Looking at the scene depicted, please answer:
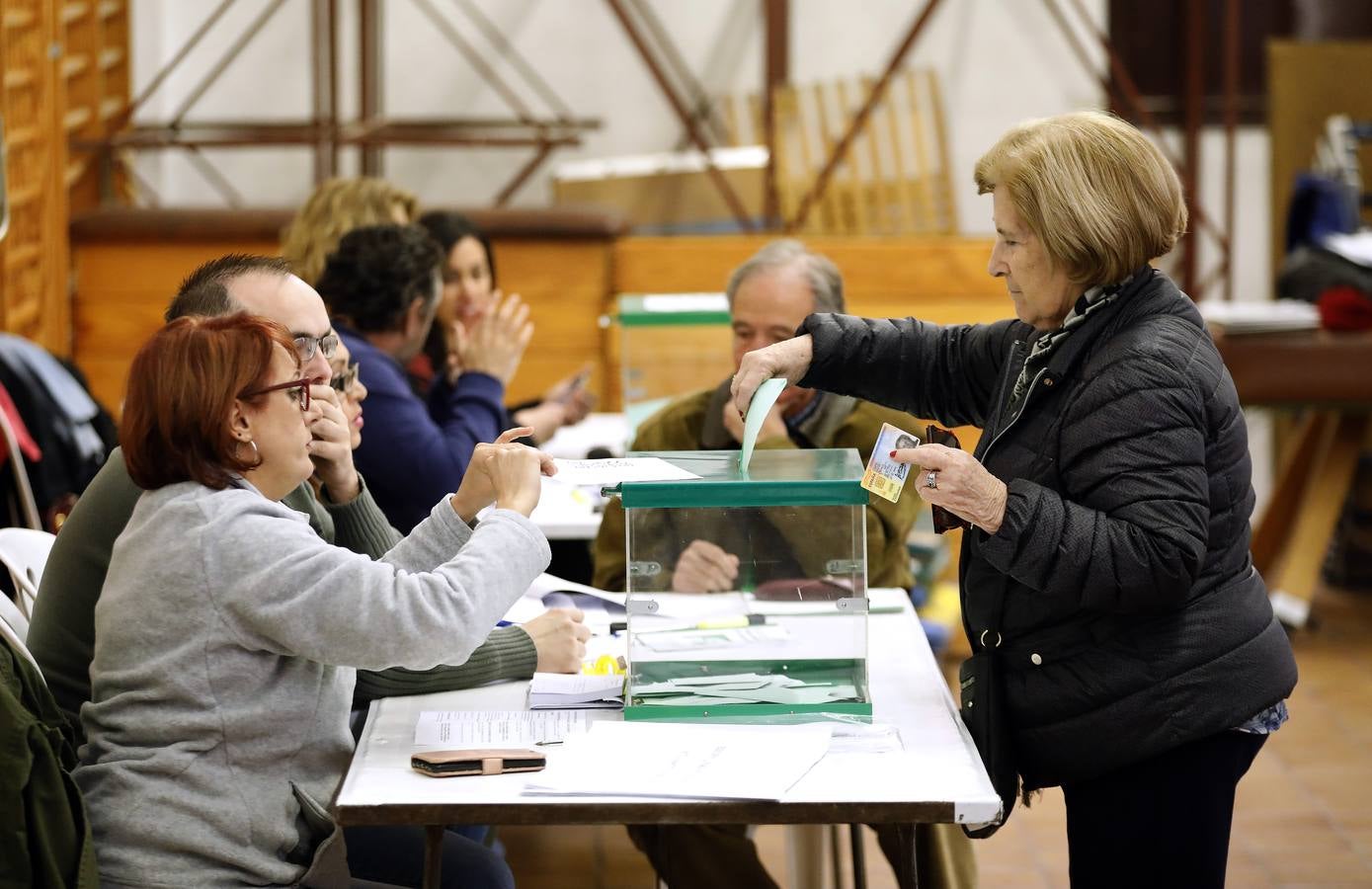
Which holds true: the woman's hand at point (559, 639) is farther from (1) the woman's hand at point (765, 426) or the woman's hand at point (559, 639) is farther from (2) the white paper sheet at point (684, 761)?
(1) the woman's hand at point (765, 426)

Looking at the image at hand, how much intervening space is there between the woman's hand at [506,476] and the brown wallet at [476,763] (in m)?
0.30

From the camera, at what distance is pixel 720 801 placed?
73.4 inches

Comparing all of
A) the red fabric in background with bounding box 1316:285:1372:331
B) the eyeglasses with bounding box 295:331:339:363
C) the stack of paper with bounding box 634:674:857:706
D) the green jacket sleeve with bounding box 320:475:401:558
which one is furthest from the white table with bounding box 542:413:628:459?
the red fabric in background with bounding box 1316:285:1372:331

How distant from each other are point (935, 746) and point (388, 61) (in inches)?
274

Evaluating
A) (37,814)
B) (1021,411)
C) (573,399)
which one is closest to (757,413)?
(1021,411)

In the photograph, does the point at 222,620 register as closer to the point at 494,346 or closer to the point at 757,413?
the point at 757,413

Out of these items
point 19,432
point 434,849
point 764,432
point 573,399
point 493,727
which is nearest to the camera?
point 434,849

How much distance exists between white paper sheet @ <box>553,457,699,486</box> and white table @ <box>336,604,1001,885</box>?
0.34 m

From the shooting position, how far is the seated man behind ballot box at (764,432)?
301cm

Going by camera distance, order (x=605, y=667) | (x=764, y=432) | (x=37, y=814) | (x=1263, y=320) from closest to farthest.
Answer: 1. (x=37, y=814)
2. (x=605, y=667)
3. (x=764, y=432)
4. (x=1263, y=320)

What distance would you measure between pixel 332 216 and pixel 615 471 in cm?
215

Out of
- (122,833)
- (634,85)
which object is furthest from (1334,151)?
(122,833)

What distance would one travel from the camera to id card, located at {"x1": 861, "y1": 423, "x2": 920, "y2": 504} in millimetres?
2008

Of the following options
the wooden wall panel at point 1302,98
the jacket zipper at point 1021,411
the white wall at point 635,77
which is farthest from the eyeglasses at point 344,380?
the wooden wall panel at point 1302,98
